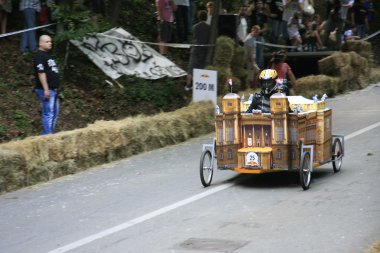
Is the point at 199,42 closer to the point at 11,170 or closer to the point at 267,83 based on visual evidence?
the point at 267,83

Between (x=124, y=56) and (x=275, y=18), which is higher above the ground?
(x=275, y=18)

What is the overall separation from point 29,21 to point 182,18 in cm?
610

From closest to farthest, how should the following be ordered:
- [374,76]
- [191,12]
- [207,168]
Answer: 1. [207,168]
2. [191,12]
3. [374,76]

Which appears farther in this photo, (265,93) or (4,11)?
(4,11)

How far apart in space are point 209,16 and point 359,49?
6.66 m

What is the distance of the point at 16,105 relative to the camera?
17.9m

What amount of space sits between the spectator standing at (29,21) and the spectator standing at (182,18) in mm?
5477

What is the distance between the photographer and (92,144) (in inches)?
579

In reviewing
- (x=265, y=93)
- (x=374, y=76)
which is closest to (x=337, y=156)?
(x=265, y=93)

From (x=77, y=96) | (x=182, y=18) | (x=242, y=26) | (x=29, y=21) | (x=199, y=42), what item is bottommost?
(x=77, y=96)

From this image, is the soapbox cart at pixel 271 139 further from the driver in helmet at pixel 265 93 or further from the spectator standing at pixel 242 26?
the spectator standing at pixel 242 26

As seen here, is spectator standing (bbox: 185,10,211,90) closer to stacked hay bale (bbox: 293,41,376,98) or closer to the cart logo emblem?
stacked hay bale (bbox: 293,41,376,98)


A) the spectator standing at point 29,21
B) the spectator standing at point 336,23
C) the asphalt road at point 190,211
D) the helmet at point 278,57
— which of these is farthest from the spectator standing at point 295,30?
→ the asphalt road at point 190,211

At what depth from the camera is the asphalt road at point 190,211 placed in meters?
9.34
